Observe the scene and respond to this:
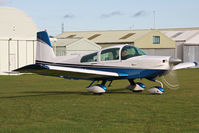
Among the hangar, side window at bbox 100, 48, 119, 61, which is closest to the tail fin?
side window at bbox 100, 48, 119, 61

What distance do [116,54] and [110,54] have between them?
28 cm

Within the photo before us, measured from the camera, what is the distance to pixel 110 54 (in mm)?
15625

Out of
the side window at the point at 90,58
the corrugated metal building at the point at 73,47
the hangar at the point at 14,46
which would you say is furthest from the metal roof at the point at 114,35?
the side window at the point at 90,58

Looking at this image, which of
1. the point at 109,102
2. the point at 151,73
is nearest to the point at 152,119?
the point at 109,102

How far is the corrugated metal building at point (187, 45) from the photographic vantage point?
55.9m

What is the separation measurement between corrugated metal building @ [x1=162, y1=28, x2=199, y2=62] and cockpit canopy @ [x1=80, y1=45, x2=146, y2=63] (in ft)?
136

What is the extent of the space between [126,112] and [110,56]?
5338 millimetres

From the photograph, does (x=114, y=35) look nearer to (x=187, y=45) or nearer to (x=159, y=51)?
(x=159, y=51)

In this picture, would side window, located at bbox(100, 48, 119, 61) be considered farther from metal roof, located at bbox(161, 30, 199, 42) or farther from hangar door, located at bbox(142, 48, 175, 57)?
metal roof, located at bbox(161, 30, 199, 42)

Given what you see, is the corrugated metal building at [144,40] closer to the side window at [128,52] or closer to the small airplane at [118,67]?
the small airplane at [118,67]

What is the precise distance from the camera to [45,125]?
8750mm

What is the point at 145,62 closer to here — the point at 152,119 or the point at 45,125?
the point at 152,119

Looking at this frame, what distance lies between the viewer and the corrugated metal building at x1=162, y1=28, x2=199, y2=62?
184ft

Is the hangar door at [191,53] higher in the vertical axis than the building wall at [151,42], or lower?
lower
